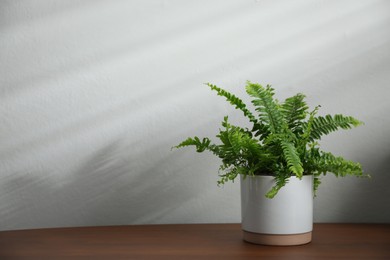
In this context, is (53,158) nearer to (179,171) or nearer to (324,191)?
(179,171)

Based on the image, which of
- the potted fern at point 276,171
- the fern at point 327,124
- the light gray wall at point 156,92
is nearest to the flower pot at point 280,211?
the potted fern at point 276,171

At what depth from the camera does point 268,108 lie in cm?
Result: 118

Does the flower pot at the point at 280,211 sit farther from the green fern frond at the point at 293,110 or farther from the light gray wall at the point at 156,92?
the light gray wall at the point at 156,92

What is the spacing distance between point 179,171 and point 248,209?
37 centimetres

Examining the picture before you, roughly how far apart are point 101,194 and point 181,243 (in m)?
0.41

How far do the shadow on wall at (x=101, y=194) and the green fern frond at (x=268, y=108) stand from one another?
42 centimetres

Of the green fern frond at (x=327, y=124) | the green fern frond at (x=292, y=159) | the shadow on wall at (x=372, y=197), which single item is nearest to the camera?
the green fern frond at (x=292, y=159)

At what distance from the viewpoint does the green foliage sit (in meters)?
1.15

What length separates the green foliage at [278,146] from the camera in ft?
3.76

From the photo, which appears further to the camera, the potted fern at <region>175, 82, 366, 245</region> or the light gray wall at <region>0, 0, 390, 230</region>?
the light gray wall at <region>0, 0, 390, 230</region>

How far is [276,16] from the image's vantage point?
1.49 m

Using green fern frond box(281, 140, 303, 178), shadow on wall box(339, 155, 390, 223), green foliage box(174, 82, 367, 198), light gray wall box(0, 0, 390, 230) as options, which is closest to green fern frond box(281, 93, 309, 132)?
green foliage box(174, 82, 367, 198)

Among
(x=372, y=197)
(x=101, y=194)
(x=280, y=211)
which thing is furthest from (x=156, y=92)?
(x=372, y=197)

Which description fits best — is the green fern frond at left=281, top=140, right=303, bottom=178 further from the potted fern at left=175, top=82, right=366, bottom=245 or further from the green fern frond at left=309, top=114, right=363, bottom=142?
the green fern frond at left=309, top=114, right=363, bottom=142
